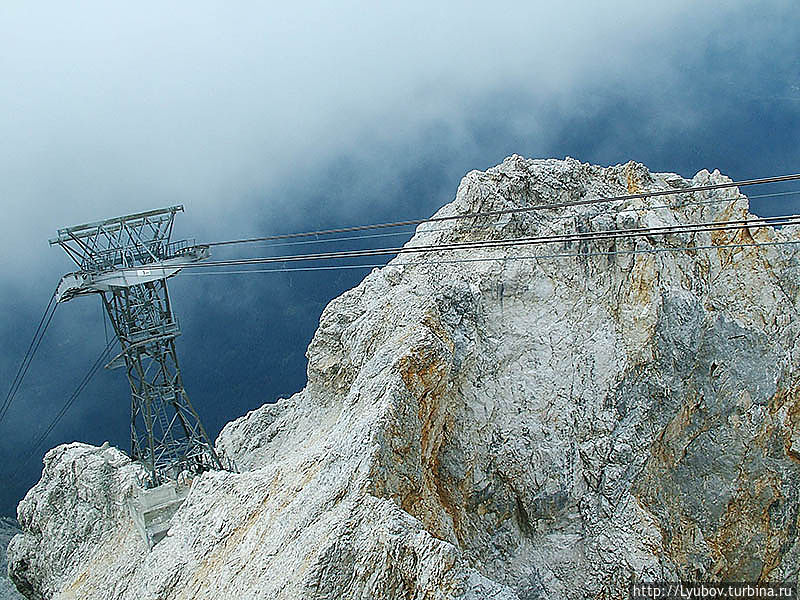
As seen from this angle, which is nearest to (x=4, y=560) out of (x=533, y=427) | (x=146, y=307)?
(x=146, y=307)

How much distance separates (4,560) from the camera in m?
40.8

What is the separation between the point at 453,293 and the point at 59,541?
16406 mm

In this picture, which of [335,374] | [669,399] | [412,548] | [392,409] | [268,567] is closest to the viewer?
[412,548]

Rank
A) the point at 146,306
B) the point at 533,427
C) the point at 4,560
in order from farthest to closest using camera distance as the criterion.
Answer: the point at 4,560 → the point at 146,306 → the point at 533,427

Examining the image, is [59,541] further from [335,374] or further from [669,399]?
[669,399]

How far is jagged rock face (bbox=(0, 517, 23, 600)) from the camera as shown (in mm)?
33559

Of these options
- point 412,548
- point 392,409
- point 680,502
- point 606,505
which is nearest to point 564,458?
point 606,505

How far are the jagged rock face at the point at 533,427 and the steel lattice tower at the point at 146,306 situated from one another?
4.61ft

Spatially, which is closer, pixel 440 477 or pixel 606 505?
pixel 440 477

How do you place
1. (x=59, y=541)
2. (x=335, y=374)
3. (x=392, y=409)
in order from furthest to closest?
(x=59, y=541), (x=335, y=374), (x=392, y=409)

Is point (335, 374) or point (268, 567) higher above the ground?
point (335, 374)

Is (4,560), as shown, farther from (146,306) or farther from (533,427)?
(533,427)

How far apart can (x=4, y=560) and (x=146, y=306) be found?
28.3 m

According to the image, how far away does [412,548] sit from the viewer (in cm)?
1098
